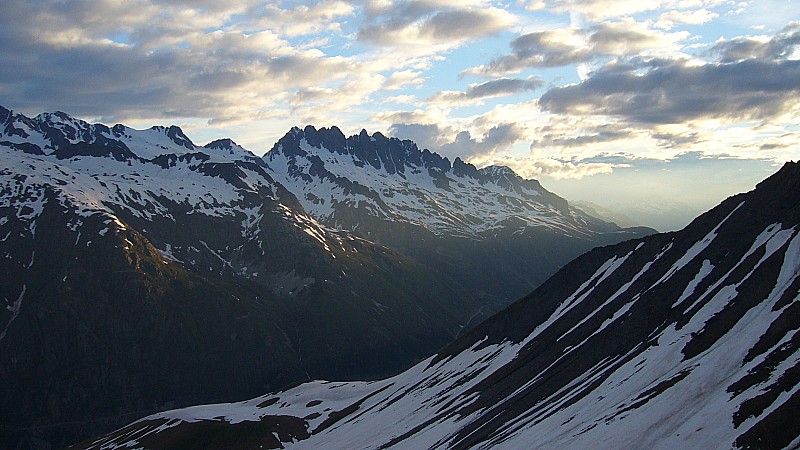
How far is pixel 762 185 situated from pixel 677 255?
15.8 meters

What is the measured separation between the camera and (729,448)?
140 ft

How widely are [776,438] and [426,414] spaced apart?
7089cm

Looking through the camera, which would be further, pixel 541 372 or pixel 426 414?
pixel 426 414

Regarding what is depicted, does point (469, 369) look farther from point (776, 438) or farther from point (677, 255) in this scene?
point (776, 438)

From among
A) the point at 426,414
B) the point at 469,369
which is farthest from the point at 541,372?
the point at 469,369

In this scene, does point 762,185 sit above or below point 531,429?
above

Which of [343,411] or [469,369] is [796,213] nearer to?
[469,369]

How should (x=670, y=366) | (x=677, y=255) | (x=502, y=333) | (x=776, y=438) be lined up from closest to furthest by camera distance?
(x=776, y=438), (x=670, y=366), (x=677, y=255), (x=502, y=333)

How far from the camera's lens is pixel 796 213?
79.9 m

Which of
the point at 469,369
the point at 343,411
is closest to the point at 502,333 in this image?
the point at 469,369

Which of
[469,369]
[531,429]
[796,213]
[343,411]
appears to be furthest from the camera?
[343,411]

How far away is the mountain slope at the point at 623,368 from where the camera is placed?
50.2 metres

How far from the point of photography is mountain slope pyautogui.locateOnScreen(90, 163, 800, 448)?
165 ft

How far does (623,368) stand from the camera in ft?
235
